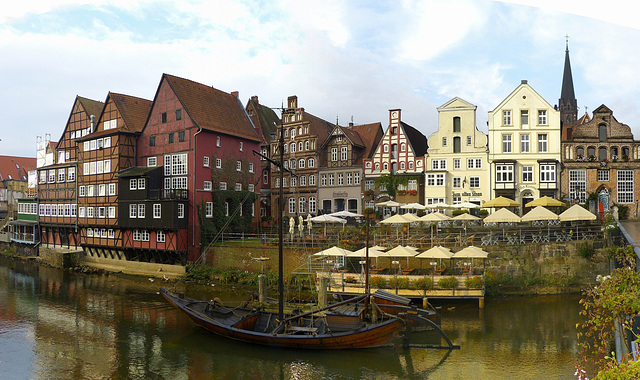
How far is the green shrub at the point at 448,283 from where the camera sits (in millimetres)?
25703

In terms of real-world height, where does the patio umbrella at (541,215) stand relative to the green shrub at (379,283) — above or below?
above

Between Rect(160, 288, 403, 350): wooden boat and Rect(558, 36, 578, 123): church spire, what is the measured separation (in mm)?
67109


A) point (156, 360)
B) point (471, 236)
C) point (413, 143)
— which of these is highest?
point (413, 143)

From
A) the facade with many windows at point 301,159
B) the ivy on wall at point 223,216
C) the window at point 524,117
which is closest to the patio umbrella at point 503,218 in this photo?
the window at point 524,117

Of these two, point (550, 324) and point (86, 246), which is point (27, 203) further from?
point (550, 324)

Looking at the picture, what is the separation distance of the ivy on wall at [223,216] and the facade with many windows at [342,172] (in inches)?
356

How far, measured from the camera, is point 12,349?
21.2 metres

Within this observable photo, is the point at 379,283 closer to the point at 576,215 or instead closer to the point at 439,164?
the point at 576,215

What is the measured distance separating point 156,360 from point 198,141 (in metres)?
24.2

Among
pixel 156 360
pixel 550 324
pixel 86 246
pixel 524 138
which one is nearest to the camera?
pixel 156 360

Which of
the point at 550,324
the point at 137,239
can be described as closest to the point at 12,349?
the point at 137,239

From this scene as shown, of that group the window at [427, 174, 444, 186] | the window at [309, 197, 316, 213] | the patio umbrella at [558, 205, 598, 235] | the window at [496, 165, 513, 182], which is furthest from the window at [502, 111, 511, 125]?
the window at [309, 197, 316, 213]

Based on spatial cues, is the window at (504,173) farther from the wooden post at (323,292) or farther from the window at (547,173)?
the wooden post at (323,292)

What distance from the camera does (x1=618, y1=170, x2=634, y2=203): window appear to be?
4138 cm
